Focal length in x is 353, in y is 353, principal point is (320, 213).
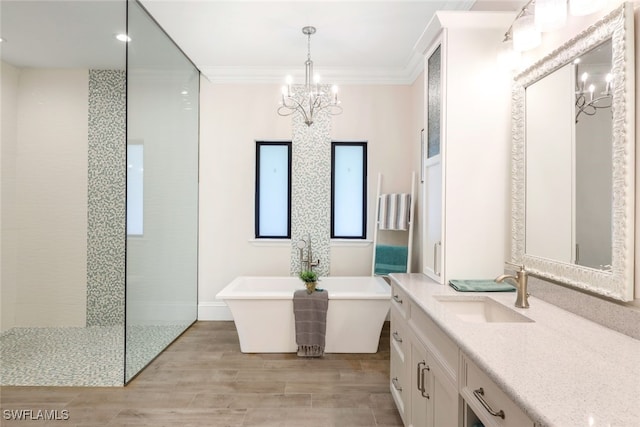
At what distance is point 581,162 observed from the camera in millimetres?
1509

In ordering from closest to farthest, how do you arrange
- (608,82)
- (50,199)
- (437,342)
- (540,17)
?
1. (608,82)
2. (437,342)
3. (540,17)
4. (50,199)

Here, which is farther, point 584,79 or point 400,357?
point 400,357

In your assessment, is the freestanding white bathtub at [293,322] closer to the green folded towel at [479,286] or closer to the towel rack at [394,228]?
the towel rack at [394,228]

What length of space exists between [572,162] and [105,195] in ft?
13.1

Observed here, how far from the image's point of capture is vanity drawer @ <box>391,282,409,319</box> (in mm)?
2025

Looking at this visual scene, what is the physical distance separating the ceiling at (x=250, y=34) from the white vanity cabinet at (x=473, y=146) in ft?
1.18

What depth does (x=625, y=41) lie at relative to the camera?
4.22 feet

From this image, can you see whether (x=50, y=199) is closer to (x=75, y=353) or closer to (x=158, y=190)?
(x=158, y=190)

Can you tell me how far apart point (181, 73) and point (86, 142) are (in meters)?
1.26

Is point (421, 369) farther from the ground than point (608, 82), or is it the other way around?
point (608, 82)

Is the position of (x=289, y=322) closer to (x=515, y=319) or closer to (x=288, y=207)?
(x=288, y=207)

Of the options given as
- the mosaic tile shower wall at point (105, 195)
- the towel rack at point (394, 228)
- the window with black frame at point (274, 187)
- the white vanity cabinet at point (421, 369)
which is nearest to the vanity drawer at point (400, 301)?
the white vanity cabinet at point (421, 369)

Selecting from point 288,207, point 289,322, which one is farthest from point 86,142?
point 289,322

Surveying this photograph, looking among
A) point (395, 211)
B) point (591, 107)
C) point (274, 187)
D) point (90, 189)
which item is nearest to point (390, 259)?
point (395, 211)
